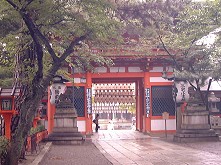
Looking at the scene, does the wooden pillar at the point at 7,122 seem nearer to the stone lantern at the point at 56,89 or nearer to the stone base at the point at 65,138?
the stone base at the point at 65,138

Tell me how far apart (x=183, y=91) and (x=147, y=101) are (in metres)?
4.06

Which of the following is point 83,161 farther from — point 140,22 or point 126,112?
point 126,112

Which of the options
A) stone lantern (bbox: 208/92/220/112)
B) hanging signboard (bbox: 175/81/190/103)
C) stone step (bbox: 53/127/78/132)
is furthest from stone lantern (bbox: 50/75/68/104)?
stone lantern (bbox: 208/92/220/112)

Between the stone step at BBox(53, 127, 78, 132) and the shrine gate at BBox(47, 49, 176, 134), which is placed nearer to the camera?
the stone step at BBox(53, 127, 78, 132)

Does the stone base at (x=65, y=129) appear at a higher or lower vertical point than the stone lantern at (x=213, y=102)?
lower

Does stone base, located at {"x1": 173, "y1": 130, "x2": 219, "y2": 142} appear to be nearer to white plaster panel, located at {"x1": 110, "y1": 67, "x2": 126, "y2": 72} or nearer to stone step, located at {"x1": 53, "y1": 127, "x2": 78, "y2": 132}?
stone step, located at {"x1": 53, "y1": 127, "x2": 78, "y2": 132}


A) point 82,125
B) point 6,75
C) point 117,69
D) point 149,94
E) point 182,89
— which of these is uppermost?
point 117,69

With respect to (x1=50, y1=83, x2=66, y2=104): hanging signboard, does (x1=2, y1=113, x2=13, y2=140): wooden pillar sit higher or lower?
lower

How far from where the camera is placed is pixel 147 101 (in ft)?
84.2

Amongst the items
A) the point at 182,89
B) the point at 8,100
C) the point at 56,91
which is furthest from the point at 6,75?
the point at 182,89

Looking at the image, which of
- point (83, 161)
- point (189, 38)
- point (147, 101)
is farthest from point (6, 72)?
point (147, 101)

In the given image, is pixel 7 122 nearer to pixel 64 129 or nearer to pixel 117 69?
pixel 64 129

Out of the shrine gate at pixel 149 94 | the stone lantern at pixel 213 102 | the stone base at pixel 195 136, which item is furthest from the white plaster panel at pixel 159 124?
the stone base at pixel 195 136

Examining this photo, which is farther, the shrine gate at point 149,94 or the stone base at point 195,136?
the shrine gate at point 149,94
